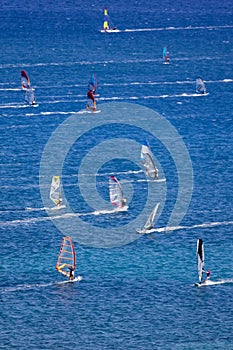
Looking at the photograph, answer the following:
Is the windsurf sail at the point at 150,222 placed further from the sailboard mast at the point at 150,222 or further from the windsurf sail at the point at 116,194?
the windsurf sail at the point at 116,194

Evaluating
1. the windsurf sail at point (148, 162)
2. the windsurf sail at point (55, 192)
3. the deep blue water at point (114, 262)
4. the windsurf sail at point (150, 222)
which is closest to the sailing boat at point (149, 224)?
the windsurf sail at point (150, 222)

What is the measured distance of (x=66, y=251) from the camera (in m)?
148

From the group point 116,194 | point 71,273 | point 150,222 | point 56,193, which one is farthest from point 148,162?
point 71,273

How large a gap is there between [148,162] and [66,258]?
41635 millimetres

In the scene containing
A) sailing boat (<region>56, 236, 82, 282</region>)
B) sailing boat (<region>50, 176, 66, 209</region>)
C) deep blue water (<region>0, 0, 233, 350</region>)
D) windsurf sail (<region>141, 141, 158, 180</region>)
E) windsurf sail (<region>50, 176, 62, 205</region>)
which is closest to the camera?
deep blue water (<region>0, 0, 233, 350</region>)

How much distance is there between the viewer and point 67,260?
150125mm

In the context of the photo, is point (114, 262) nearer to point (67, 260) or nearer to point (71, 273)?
point (67, 260)

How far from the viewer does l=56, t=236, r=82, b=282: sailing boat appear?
14462 centimetres

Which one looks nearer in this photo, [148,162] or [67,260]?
[67,260]

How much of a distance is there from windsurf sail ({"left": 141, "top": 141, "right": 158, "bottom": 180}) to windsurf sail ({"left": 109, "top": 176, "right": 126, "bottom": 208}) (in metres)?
14.1

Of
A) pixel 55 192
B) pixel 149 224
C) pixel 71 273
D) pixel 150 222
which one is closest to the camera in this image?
pixel 71 273

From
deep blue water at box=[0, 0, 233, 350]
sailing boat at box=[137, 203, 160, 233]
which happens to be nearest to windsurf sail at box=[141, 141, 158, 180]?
deep blue water at box=[0, 0, 233, 350]

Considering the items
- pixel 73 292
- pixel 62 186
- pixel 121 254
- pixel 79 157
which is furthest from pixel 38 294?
pixel 79 157

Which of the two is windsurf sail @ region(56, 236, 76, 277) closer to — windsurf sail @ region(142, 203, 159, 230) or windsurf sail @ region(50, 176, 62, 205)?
windsurf sail @ region(142, 203, 159, 230)
